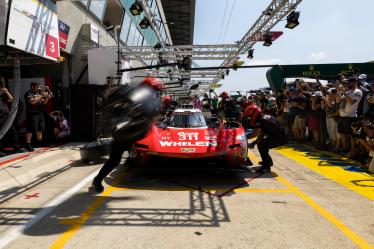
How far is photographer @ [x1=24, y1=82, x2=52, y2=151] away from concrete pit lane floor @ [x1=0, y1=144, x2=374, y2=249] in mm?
2480

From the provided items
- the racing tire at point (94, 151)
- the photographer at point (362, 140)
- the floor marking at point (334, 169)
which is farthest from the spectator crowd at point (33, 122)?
the photographer at point (362, 140)

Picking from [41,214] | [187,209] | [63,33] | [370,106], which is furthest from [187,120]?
[63,33]

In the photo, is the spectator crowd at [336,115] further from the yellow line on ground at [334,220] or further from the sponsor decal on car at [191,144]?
the sponsor decal on car at [191,144]

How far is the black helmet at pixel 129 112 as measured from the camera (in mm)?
4309

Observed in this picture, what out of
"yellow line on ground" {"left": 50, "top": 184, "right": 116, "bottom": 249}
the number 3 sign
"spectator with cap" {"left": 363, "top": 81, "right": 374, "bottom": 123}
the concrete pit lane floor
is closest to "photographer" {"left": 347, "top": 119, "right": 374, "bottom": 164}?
"spectator with cap" {"left": 363, "top": 81, "right": 374, "bottom": 123}

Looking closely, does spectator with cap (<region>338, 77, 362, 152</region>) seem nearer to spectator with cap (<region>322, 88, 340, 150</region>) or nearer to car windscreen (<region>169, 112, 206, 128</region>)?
spectator with cap (<region>322, 88, 340, 150</region>)

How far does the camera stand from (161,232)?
10.9ft

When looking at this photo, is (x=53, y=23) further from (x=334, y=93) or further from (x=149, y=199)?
(x=334, y=93)

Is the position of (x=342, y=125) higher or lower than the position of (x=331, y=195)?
higher

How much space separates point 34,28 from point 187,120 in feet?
12.2

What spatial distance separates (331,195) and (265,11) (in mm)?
10171

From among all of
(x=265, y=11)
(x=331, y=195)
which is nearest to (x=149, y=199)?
(x=331, y=195)

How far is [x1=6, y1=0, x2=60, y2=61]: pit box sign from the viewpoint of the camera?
6.02m

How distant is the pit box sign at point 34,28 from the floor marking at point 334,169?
6.08m
